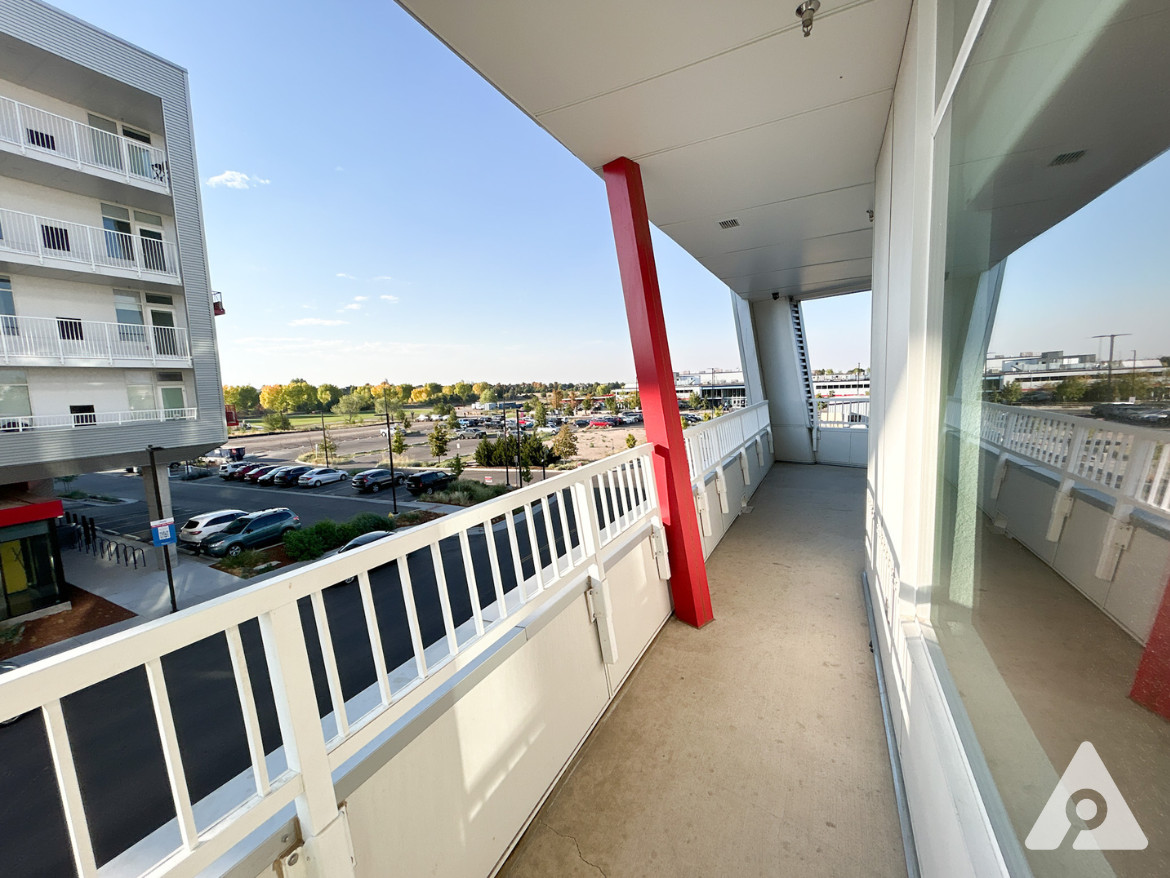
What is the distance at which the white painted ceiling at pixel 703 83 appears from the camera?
4.85ft

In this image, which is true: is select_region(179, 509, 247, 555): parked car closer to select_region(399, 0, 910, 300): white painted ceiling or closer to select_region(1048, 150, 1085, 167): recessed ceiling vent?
select_region(399, 0, 910, 300): white painted ceiling

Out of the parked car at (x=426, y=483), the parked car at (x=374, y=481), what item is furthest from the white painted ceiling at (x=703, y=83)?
the parked car at (x=374, y=481)

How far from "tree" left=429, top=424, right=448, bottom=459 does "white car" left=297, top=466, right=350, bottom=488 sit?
3004 mm

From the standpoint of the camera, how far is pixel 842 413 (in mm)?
7246

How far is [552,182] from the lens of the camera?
12.4 metres

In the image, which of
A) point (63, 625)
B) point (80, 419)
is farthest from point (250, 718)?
point (80, 419)

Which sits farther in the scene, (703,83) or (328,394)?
(328,394)

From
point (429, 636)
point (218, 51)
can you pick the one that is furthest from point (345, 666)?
point (218, 51)

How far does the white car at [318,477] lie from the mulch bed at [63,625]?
4523 mm

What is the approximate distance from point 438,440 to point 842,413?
9.34 meters

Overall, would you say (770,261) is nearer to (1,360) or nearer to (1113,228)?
(1113,228)

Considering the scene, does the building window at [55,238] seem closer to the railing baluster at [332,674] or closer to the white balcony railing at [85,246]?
the white balcony railing at [85,246]

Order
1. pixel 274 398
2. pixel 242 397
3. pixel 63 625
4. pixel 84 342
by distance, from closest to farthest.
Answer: pixel 63 625, pixel 84 342, pixel 274 398, pixel 242 397
